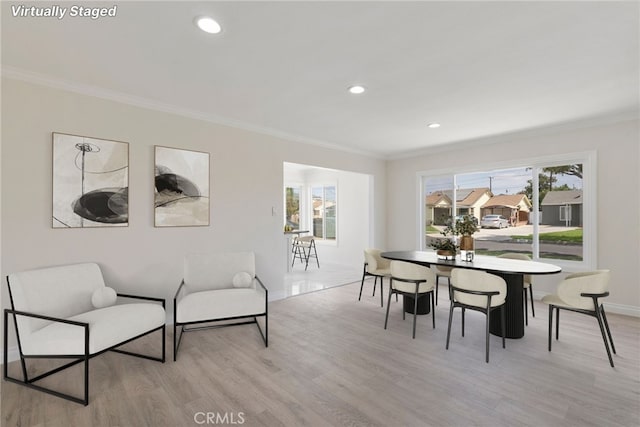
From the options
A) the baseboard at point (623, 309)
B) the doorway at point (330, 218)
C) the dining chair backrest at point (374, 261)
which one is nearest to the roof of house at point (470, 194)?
the doorway at point (330, 218)

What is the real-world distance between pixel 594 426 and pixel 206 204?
4015mm

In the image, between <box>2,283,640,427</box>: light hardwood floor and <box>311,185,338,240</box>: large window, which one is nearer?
<box>2,283,640,427</box>: light hardwood floor

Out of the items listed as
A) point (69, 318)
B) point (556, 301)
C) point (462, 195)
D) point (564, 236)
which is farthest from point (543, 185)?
point (69, 318)

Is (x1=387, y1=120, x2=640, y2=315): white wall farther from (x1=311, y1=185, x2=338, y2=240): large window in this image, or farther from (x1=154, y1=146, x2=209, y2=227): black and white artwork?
(x1=154, y1=146, x2=209, y2=227): black and white artwork

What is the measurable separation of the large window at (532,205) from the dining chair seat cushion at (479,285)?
2.49m

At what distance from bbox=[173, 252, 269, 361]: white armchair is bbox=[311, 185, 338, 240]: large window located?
4593 mm

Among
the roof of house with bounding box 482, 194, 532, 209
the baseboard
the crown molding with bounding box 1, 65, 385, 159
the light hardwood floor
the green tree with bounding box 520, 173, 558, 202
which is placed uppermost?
the crown molding with bounding box 1, 65, 385, 159

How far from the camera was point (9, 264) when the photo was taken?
2635 mm

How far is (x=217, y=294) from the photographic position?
3031 millimetres

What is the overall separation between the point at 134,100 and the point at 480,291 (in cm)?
410

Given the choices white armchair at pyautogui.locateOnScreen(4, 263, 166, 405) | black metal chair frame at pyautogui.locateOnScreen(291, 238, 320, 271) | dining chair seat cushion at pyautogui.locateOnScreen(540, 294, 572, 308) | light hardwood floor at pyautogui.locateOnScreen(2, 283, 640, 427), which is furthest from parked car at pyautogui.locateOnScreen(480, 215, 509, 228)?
white armchair at pyautogui.locateOnScreen(4, 263, 166, 405)

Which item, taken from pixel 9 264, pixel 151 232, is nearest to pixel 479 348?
pixel 151 232

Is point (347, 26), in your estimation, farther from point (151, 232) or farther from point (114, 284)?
point (114, 284)

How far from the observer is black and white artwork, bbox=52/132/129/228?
2.86 m
